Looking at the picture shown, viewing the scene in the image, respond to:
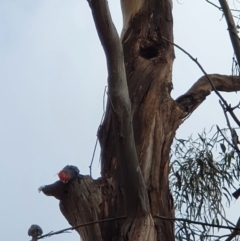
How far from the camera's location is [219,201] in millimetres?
2883

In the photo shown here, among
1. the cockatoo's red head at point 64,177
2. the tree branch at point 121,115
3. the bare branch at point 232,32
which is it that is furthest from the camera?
the cockatoo's red head at point 64,177

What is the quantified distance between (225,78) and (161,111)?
26.1 inches

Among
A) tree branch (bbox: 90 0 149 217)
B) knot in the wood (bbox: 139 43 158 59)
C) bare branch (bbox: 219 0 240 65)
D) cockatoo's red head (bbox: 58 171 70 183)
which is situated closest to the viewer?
bare branch (bbox: 219 0 240 65)

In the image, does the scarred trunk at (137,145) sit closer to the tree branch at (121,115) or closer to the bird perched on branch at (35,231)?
the tree branch at (121,115)

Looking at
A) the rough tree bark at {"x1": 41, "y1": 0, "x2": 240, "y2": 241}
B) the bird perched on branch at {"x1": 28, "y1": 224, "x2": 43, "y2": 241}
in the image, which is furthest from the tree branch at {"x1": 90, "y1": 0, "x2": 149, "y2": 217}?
A: the bird perched on branch at {"x1": 28, "y1": 224, "x2": 43, "y2": 241}

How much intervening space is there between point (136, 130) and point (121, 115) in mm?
414

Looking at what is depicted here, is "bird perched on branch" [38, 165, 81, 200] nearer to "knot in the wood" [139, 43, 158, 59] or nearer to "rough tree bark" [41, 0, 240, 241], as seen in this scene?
"rough tree bark" [41, 0, 240, 241]

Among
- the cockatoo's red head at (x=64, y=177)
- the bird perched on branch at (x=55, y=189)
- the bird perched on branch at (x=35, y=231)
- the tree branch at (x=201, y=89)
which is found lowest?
the bird perched on branch at (x=35, y=231)

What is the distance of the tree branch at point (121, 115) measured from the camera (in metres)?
1.66

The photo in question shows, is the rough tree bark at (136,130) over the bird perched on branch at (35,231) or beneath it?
over

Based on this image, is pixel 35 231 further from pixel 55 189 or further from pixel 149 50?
pixel 149 50

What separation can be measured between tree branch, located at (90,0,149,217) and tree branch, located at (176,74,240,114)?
730mm

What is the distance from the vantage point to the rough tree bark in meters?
1.69

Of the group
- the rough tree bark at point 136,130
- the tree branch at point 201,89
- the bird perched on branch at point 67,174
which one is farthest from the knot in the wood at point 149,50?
the bird perched on branch at point 67,174
